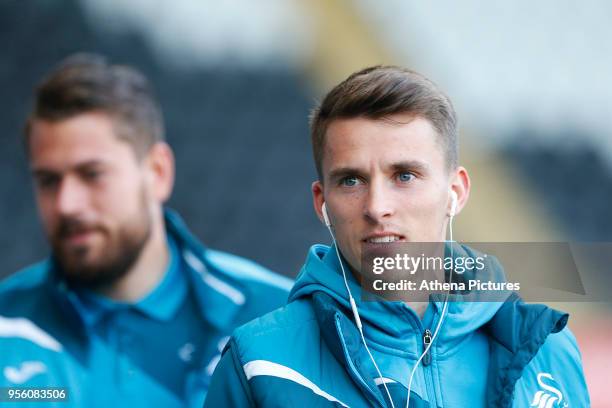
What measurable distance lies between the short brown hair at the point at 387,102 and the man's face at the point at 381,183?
16mm

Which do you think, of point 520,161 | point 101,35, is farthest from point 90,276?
point 520,161

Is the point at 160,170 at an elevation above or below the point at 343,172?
above

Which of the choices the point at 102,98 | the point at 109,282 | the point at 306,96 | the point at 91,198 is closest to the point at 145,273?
A: the point at 109,282

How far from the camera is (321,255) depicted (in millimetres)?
1246

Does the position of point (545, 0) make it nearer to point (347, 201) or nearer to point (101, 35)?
point (101, 35)

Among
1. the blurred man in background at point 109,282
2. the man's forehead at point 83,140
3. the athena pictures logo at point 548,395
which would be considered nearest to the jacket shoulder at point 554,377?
the athena pictures logo at point 548,395

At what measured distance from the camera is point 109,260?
1.94 metres

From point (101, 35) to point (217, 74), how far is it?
38cm

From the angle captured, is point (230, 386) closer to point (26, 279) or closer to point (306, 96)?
point (26, 279)

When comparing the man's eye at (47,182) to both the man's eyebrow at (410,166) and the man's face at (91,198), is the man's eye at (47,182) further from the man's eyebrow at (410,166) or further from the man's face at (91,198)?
the man's eyebrow at (410,166)

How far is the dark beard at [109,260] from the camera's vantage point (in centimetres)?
192

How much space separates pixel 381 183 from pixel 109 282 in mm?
1010

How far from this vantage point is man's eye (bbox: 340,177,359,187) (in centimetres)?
115

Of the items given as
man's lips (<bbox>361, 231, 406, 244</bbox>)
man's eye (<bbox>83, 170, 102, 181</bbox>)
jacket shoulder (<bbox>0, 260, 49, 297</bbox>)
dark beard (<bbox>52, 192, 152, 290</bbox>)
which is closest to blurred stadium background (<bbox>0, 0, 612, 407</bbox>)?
jacket shoulder (<bbox>0, 260, 49, 297</bbox>)
